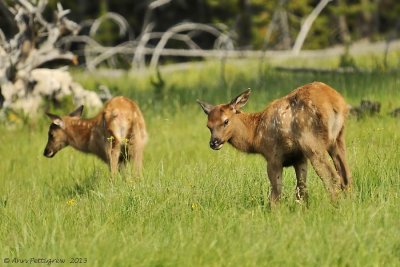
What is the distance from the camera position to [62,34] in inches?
656

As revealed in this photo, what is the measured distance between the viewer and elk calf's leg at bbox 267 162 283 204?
806 centimetres

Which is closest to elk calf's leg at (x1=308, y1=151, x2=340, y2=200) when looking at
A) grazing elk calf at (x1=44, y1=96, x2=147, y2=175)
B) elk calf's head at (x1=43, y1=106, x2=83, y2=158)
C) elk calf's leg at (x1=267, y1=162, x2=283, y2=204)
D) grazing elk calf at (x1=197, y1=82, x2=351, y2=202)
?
grazing elk calf at (x1=197, y1=82, x2=351, y2=202)

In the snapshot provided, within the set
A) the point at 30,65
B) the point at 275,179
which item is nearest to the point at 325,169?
the point at 275,179

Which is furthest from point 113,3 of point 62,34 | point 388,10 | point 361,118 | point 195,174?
point 195,174

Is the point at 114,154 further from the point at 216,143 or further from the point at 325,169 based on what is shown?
the point at 325,169

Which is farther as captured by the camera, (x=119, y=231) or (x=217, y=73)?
(x=217, y=73)

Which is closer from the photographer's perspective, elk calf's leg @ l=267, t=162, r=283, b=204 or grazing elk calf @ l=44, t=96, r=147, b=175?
elk calf's leg @ l=267, t=162, r=283, b=204

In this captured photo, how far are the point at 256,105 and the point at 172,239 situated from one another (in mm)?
7771

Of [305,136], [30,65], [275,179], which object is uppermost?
[30,65]

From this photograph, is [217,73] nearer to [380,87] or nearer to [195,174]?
[380,87]

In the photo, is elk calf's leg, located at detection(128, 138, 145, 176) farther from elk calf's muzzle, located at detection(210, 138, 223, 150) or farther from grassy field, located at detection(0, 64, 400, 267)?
elk calf's muzzle, located at detection(210, 138, 223, 150)

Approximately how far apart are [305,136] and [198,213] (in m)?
1.26

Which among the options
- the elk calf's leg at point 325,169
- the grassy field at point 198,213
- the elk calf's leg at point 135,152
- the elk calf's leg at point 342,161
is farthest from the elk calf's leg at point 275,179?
the elk calf's leg at point 135,152

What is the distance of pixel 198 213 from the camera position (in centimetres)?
759
